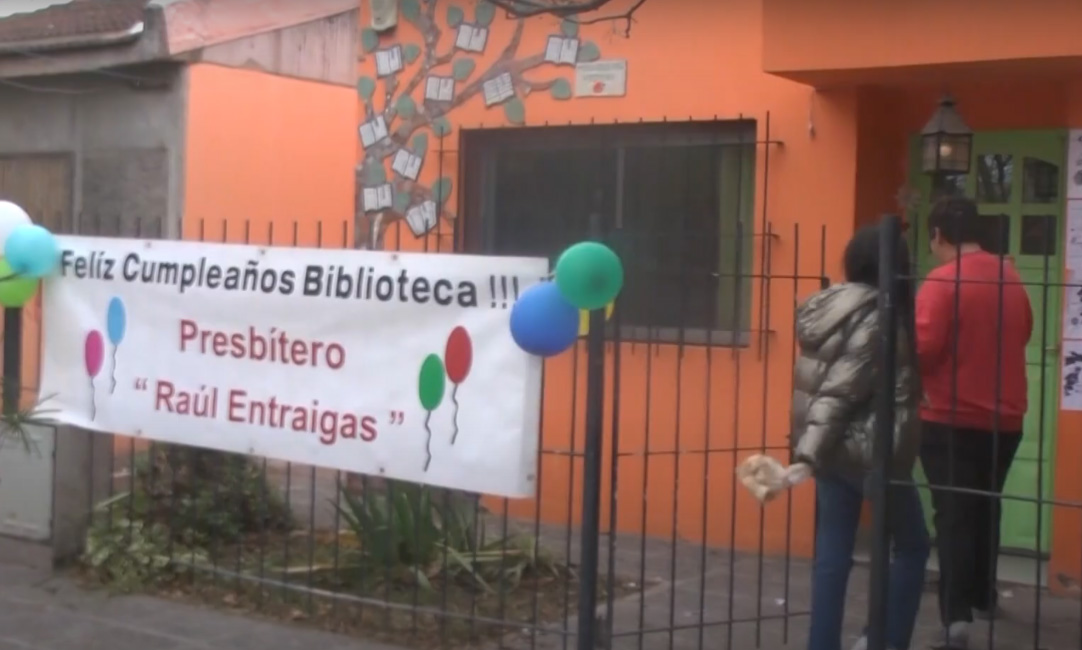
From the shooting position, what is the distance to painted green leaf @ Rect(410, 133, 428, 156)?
8969 millimetres

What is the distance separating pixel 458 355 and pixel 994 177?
11.0 feet

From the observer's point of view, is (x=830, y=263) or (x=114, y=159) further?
(x=114, y=159)

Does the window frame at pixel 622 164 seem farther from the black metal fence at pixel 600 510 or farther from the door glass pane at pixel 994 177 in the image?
the door glass pane at pixel 994 177

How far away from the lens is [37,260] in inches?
272

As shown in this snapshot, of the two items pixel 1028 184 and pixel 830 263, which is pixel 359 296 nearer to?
pixel 830 263

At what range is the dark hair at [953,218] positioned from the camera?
6.02 m

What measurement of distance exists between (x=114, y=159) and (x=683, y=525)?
5.02 meters

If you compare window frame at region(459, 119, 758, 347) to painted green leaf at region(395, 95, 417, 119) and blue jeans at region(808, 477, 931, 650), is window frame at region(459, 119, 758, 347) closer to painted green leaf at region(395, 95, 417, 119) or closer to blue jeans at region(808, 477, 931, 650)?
painted green leaf at region(395, 95, 417, 119)

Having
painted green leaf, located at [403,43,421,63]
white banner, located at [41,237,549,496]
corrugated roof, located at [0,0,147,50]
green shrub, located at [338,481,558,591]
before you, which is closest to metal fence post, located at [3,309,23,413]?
white banner, located at [41,237,549,496]

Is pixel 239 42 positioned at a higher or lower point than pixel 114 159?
higher

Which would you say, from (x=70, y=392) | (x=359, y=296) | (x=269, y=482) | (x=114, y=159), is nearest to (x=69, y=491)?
(x=70, y=392)

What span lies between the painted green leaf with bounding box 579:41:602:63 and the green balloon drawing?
3.15 metres

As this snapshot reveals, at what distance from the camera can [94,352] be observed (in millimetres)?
6938

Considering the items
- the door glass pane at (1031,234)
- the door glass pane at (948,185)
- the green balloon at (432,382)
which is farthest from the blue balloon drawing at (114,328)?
the door glass pane at (1031,234)
